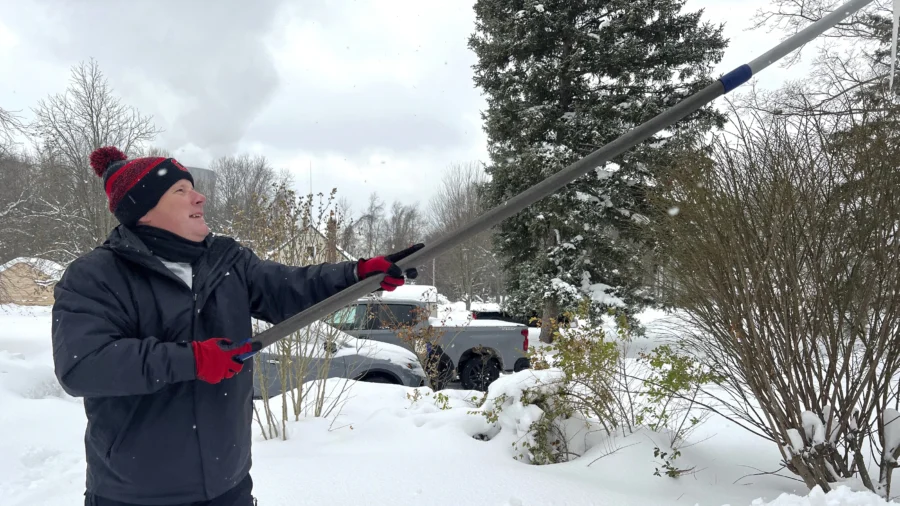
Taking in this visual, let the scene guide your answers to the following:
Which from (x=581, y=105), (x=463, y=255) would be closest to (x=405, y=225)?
(x=463, y=255)

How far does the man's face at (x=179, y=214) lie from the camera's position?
1685 mm

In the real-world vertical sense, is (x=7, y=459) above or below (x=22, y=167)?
below

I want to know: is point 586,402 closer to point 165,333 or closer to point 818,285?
point 818,285

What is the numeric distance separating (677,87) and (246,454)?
14233 mm

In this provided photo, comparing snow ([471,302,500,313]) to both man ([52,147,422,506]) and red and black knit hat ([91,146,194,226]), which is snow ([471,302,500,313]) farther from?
red and black knit hat ([91,146,194,226])

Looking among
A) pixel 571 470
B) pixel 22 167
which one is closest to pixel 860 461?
pixel 571 470

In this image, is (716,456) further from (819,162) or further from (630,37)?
(630,37)

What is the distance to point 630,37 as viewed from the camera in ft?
41.8

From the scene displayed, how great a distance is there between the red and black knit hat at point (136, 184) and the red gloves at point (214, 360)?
550 millimetres

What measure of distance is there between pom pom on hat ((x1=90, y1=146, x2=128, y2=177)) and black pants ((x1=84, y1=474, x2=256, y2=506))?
1039 millimetres

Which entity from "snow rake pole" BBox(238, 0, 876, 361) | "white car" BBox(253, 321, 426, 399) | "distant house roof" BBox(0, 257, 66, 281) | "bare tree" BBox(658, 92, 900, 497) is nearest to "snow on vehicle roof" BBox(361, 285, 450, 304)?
"white car" BBox(253, 321, 426, 399)

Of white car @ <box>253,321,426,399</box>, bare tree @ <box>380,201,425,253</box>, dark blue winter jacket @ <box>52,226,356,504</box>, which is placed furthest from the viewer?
bare tree @ <box>380,201,425,253</box>

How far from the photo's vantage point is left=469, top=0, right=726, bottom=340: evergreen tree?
1285 centimetres

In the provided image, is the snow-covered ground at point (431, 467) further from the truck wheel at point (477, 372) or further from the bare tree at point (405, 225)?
the bare tree at point (405, 225)
